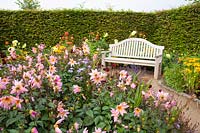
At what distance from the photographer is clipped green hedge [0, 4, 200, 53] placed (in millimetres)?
8148

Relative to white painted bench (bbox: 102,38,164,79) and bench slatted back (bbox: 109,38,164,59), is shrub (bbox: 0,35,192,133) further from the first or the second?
bench slatted back (bbox: 109,38,164,59)

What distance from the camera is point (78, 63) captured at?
2908mm

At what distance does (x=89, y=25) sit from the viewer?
909cm

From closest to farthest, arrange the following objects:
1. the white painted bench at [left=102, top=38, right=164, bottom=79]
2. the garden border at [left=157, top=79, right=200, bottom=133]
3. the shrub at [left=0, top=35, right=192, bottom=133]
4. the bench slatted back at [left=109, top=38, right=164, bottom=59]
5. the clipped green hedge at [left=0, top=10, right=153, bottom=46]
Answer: the shrub at [left=0, top=35, right=192, bottom=133]
the garden border at [left=157, top=79, right=200, bottom=133]
the white painted bench at [left=102, top=38, right=164, bottom=79]
the bench slatted back at [left=109, top=38, right=164, bottom=59]
the clipped green hedge at [left=0, top=10, right=153, bottom=46]

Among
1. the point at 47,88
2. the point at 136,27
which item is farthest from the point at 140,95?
the point at 136,27

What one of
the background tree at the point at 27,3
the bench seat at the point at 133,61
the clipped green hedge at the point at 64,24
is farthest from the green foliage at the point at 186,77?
the background tree at the point at 27,3

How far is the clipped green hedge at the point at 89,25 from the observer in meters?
8.15

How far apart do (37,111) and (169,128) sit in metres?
0.95

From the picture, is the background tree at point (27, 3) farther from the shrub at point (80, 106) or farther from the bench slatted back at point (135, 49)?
the shrub at point (80, 106)

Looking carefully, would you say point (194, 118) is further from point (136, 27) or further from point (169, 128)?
point (136, 27)

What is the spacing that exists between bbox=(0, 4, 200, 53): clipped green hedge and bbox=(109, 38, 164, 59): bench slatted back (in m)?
0.92

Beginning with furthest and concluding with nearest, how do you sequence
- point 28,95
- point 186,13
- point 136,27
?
A: point 136,27 → point 186,13 → point 28,95

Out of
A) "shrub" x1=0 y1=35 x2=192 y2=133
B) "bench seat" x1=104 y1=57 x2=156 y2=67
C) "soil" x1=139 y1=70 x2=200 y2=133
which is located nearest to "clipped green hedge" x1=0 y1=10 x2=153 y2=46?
"bench seat" x1=104 y1=57 x2=156 y2=67

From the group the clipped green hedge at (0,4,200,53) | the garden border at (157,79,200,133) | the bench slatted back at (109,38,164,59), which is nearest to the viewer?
the garden border at (157,79,200,133)
